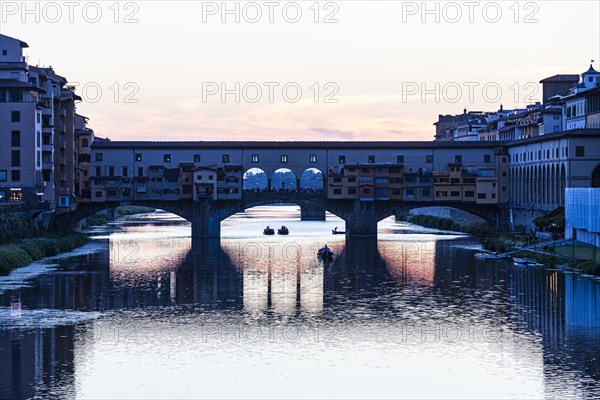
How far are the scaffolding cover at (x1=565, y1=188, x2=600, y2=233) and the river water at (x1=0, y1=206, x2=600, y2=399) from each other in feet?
23.0

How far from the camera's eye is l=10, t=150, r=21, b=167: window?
314ft

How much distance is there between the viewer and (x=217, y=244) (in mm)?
105000

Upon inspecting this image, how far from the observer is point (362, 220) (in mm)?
118188

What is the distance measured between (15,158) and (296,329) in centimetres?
5313

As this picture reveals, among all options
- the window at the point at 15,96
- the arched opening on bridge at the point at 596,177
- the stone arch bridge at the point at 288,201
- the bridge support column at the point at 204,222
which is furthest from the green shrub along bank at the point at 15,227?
the arched opening on bridge at the point at 596,177

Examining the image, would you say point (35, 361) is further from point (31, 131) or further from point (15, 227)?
point (31, 131)

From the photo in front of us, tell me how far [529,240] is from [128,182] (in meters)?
47.8

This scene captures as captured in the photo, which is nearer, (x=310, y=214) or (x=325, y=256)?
(x=325, y=256)

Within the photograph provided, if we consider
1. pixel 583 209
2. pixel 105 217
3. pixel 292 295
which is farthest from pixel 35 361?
pixel 105 217

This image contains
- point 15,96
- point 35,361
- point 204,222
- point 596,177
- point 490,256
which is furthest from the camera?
point 204,222

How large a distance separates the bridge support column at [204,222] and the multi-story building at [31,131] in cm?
1483

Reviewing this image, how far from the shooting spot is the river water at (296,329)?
3862 cm

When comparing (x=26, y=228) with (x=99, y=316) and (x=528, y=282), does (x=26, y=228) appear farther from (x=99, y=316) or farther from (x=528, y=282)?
(x=528, y=282)

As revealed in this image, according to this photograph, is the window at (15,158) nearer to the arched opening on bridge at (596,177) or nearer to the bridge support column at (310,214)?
the arched opening on bridge at (596,177)
